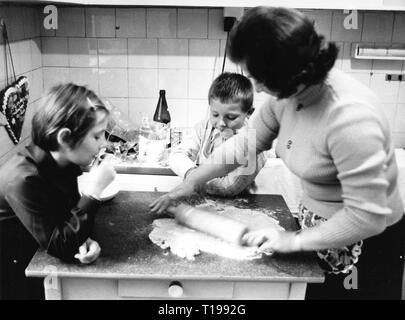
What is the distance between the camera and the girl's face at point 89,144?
110 cm

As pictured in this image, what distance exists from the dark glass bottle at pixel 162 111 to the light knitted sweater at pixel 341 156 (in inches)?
45.5

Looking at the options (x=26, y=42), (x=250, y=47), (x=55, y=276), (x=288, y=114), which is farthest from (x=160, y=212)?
(x=26, y=42)

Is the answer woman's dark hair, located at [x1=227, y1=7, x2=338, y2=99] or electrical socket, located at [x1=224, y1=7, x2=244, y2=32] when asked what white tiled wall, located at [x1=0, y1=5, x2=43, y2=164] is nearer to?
electrical socket, located at [x1=224, y1=7, x2=244, y2=32]

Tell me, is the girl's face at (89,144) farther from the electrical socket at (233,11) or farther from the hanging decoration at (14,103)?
the electrical socket at (233,11)

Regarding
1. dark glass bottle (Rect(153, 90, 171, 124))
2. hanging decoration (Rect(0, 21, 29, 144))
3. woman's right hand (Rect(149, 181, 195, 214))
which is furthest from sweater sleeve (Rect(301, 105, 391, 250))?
dark glass bottle (Rect(153, 90, 171, 124))

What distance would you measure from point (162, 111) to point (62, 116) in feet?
3.93

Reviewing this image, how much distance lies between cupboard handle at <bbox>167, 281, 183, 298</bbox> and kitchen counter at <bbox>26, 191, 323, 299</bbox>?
0.04 ft

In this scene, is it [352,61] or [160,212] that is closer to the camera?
[160,212]

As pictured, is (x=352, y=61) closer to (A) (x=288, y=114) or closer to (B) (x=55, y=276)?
(A) (x=288, y=114)

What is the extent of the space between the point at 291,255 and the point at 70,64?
1681 mm

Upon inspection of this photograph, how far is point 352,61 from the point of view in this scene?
90.0 inches

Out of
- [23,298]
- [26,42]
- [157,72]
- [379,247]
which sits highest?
[26,42]

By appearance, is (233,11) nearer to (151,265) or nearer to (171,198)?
(171,198)

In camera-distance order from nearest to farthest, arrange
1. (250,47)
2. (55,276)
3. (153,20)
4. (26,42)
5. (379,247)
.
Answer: (250,47)
(55,276)
(379,247)
(26,42)
(153,20)
